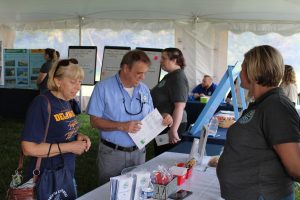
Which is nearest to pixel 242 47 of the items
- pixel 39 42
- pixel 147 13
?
pixel 147 13

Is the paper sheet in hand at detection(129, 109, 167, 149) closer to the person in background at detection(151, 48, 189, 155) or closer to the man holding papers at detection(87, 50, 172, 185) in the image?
the man holding papers at detection(87, 50, 172, 185)

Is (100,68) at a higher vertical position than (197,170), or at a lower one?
higher

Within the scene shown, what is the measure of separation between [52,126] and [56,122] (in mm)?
27

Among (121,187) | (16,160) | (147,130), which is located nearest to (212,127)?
(147,130)

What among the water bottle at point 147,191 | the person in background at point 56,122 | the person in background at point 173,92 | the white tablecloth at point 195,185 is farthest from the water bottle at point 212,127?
the water bottle at point 147,191

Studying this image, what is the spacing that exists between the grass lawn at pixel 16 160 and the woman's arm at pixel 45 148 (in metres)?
2.04

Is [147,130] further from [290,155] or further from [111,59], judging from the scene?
[111,59]

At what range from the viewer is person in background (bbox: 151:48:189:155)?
303cm

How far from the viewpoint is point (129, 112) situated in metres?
2.29

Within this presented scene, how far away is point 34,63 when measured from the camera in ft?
28.7

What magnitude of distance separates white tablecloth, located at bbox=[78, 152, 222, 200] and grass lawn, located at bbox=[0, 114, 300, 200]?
163cm

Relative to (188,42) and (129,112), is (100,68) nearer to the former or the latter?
(188,42)

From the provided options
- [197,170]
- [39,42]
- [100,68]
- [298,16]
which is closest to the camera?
[197,170]

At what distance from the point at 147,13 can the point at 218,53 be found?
1.73m
